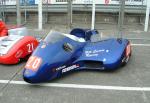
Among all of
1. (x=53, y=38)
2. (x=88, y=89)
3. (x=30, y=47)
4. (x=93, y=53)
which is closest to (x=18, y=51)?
(x=30, y=47)

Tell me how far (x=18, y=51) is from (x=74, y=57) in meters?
1.23

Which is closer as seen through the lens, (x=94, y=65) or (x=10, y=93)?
(x=10, y=93)

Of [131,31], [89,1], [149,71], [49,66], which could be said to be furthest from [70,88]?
[89,1]

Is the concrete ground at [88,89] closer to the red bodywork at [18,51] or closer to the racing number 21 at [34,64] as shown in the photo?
the red bodywork at [18,51]

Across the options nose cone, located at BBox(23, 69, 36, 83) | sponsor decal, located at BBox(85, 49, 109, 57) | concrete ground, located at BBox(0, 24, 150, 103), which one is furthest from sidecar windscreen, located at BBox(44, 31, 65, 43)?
nose cone, located at BBox(23, 69, 36, 83)

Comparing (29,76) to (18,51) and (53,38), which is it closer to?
(53,38)

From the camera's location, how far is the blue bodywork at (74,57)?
14.7ft

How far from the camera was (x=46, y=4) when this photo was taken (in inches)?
458

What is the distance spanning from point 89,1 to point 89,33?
5479 millimetres

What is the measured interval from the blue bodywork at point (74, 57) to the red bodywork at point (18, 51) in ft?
2.34

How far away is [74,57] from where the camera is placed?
509cm

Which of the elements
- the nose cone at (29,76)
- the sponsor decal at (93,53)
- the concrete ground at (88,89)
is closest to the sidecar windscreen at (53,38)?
the sponsor decal at (93,53)

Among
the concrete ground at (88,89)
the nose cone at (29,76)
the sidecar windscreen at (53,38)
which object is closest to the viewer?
the concrete ground at (88,89)

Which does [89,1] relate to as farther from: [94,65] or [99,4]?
[94,65]
